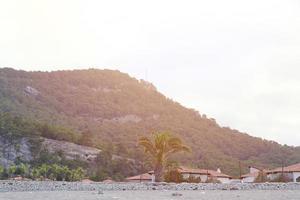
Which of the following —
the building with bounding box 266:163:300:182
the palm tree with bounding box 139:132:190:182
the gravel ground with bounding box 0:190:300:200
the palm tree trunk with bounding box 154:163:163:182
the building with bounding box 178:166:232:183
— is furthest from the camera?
the building with bounding box 178:166:232:183

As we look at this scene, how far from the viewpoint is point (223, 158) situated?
354ft

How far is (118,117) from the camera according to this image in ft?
498

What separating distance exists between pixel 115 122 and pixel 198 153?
3737 cm

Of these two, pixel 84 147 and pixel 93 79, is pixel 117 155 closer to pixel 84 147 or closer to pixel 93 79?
pixel 84 147

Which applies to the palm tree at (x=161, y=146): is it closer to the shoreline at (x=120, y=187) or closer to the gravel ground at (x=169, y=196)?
the shoreline at (x=120, y=187)

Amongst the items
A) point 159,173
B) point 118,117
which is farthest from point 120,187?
point 118,117

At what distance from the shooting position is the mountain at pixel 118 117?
355ft

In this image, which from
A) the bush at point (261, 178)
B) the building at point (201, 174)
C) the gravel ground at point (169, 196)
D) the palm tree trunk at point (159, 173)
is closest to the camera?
the gravel ground at point (169, 196)

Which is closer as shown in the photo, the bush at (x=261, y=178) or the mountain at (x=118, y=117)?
the bush at (x=261, y=178)

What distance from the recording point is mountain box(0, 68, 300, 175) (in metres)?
108

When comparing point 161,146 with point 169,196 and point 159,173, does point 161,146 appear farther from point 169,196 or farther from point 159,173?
point 169,196

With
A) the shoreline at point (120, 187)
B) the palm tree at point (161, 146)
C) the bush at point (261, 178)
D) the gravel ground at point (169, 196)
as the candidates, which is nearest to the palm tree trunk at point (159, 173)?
the palm tree at point (161, 146)

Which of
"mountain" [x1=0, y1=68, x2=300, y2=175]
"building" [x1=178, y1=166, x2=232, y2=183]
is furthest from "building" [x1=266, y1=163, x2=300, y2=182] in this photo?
"mountain" [x1=0, y1=68, x2=300, y2=175]

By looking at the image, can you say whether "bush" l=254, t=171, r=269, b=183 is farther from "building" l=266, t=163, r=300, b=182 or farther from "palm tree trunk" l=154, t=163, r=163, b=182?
"palm tree trunk" l=154, t=163, r=163, b=182
